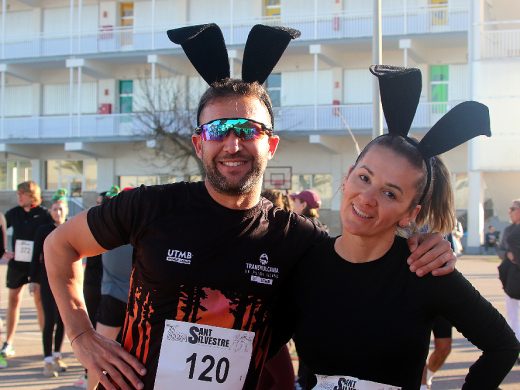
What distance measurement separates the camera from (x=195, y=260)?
2.85 metres

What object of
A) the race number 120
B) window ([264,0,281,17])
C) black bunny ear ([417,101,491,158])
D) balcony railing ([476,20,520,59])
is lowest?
the race number 120

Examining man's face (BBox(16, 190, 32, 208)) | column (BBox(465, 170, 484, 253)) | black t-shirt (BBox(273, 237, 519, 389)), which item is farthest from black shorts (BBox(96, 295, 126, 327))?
column (BBox(465, 170, 484, 253))

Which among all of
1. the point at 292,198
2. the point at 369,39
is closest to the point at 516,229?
the point at 292,198

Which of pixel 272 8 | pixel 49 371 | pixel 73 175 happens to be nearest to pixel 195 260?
pixel 49 371

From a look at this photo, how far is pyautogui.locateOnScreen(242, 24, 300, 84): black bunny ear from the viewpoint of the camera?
10.5ft

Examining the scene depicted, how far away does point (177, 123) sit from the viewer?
28328mm

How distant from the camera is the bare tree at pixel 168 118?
2811 centimetres

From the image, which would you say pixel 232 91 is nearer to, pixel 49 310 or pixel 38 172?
pixel 49 310

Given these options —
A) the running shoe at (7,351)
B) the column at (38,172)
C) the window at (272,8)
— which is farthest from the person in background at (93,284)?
the column at (38,172)

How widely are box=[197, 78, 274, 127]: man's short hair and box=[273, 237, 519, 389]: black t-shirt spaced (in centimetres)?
89

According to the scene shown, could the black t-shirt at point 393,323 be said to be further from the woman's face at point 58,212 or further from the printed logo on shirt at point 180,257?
the woman's face at point 58,212

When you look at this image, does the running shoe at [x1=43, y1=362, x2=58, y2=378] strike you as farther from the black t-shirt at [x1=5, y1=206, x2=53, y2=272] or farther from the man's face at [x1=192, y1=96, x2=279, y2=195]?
the man's face at [x1=192, y1=96, x2=279, y2=195]

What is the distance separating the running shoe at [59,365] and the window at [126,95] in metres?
25.6

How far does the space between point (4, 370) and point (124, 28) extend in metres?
26.5
